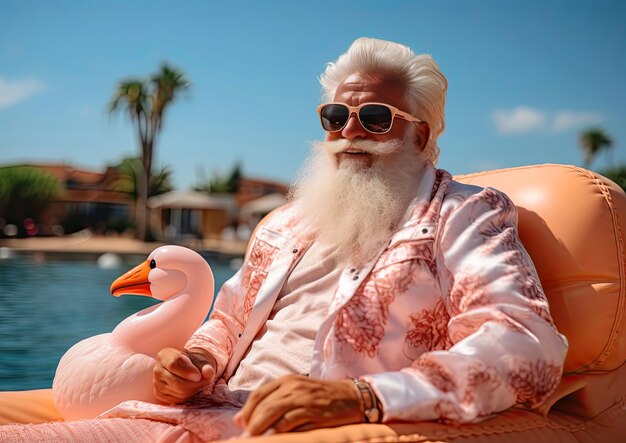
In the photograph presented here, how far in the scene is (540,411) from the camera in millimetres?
1388

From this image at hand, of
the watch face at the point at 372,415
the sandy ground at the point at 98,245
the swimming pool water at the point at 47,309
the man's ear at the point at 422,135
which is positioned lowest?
the sandy ground at the point at 98,245

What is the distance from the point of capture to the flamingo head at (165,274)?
6.06 feet

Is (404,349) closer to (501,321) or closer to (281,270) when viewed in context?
(501,321)

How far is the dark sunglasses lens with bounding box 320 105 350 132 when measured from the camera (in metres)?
1.74

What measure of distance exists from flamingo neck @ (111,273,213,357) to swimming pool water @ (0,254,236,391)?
3.66 m

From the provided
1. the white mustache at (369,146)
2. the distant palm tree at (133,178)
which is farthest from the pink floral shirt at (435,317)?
the distant palm tree at (133,178)

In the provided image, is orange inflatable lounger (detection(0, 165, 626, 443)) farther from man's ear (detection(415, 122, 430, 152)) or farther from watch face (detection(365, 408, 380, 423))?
watch face (detection(365, 408, 380, 423))

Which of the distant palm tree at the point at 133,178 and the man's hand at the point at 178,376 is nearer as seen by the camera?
the man's hand at the point at 178,376

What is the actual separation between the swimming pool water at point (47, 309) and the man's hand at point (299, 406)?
172 inches

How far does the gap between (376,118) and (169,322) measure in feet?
2.41

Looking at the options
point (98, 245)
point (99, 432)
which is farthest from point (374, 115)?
point (98, 245)

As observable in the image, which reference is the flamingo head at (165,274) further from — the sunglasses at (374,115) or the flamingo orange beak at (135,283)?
the sunglasses at (374,115)

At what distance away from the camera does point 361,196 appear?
66.4 inches

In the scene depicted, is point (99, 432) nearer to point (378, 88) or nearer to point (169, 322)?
point (169, 322)
